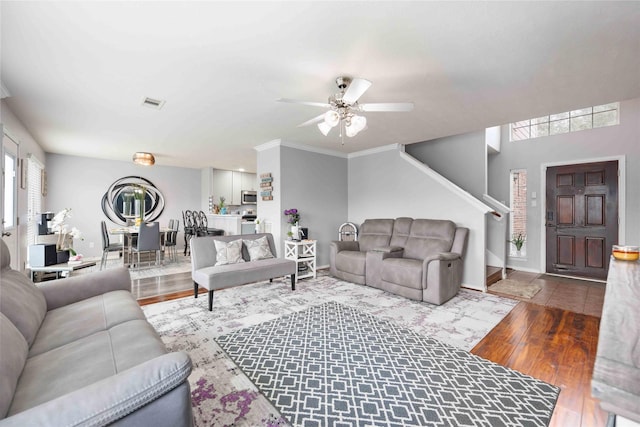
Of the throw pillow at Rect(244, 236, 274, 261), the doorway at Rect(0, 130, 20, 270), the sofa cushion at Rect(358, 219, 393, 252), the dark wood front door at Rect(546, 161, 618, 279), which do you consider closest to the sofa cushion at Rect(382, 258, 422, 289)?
the sofa cushion at Rect(358, 219, 393, 252)

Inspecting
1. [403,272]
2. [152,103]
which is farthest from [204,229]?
[403,272]

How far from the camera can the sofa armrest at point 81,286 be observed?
210 centimetres

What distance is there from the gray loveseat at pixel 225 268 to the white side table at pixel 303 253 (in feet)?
1.94

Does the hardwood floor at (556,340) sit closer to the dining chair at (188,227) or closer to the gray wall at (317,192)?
the gray wall at (317,192)

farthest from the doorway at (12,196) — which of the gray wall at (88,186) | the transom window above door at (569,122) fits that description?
the transom window above door at (569,122)

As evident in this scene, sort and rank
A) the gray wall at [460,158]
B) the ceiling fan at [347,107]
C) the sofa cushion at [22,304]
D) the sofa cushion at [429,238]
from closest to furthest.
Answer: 1. the sofa cushion at [22,304]
2. the ceiling fan at [347,107]
3. the sofa cushion at [429,238]
4. the gray wall at [460,158]

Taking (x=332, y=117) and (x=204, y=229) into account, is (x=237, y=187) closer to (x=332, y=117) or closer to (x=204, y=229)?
(x=204, y=229)

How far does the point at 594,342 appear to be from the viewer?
2.49 meters

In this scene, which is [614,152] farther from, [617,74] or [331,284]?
[331,284]

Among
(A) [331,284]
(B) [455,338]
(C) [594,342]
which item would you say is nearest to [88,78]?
(A) [331,284]

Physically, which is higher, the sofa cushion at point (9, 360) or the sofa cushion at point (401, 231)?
the sofa cushion at point (401, 231)

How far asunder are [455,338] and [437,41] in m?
2.54

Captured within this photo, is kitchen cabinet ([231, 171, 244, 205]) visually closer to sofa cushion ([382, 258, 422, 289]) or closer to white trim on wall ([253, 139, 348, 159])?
white trim on wall ([253, 139, 348, 159])

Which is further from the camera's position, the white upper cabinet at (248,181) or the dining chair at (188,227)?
the white upper cabinet at (248,181)
